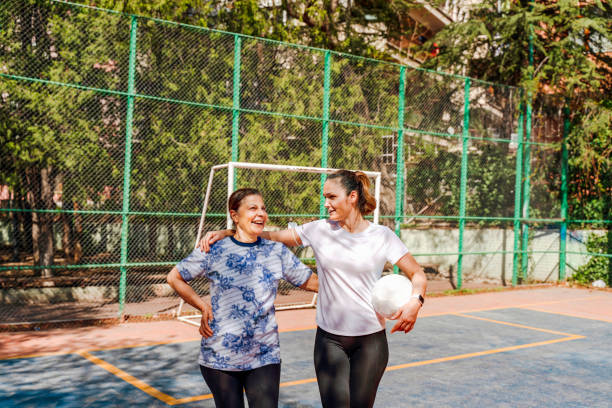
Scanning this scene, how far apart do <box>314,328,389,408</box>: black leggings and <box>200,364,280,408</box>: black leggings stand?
378 mm

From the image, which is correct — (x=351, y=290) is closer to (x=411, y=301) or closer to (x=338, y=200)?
(x=411, y=301)

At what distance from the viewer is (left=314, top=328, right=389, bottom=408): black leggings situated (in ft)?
11.2

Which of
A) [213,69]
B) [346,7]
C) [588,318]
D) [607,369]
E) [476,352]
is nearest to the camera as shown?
[607,369]

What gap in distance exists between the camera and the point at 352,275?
3.51 meters

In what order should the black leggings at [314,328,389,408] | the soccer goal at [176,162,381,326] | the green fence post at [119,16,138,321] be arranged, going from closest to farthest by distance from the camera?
the black leggings at [314,328,389,408] → the green fence post at [119,16,138,321] → the soccer goal at [176,162,381,326]

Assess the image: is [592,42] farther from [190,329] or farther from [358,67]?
[190,329]

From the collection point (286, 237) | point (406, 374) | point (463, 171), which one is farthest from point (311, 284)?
point (463, 171)

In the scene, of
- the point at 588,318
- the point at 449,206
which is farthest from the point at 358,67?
the point at 588,318

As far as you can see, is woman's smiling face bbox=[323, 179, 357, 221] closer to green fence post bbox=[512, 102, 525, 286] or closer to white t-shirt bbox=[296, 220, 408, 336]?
white t-shirt bbox=[296, 220, 408, 336]

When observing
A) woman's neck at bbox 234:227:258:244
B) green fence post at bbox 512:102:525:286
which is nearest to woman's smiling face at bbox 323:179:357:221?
woman's neck at bbox 234:227:258:244

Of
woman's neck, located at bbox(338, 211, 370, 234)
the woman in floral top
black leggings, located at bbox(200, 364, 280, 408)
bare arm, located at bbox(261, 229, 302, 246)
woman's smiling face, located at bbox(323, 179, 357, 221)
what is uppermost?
woman's smiling face, located at bbox(323, 179, 357, 221)

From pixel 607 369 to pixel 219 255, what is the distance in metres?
5.56

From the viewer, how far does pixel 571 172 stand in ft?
51.4

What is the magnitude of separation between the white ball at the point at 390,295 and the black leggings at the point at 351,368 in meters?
0.20
